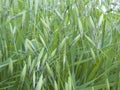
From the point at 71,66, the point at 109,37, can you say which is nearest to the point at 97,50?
the point at 71,66

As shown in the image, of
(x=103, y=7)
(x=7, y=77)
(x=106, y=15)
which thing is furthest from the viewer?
(x=103, y=7)

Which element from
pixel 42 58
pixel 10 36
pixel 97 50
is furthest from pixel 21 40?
pixel 97 50

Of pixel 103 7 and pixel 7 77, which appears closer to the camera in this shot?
pixel 7 77

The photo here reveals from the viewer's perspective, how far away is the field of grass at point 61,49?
3.30 ft

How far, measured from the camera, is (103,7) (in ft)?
4.34

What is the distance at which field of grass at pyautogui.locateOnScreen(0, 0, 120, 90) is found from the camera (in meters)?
1.01

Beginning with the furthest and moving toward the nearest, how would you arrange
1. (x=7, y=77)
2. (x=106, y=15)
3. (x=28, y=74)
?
(x=106, y=15) → (x=7, y=77) → (x=28, y=74)

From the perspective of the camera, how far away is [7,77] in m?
1.10

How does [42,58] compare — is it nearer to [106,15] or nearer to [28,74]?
[28,74]

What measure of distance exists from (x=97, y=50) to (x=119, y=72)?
98 mm

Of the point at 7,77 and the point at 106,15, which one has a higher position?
the point at 106,15

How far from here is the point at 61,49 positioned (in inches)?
40.2

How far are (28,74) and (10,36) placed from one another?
0.21m

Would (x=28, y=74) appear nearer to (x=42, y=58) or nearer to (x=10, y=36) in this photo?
(x=42, y=58)
